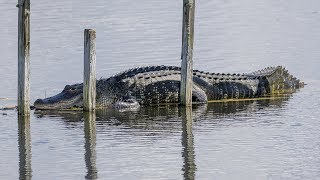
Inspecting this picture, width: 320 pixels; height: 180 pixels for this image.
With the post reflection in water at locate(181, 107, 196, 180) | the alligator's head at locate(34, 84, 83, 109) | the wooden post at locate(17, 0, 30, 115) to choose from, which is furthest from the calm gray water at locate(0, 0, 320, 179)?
the wooden post at locate(17, 0, 30, 115)

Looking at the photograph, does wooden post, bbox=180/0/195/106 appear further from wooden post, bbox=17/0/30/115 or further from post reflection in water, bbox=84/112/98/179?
wooden post, bbox=17/0/30/115

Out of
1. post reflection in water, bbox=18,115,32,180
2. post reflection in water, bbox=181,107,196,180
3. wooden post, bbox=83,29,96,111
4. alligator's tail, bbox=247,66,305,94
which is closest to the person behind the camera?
post reflection in water, bbox=181,107,196,180

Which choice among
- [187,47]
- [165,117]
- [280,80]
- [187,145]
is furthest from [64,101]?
[280,80]

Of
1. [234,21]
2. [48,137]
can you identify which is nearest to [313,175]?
[48,137]

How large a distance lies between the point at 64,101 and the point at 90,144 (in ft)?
11.6

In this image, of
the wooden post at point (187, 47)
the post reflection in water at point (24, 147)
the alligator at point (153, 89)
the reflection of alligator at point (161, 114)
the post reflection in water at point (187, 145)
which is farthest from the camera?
the alligator at point (153, 89)

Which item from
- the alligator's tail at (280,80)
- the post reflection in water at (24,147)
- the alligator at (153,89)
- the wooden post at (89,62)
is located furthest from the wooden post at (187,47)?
the post reflection in water at (24,147)

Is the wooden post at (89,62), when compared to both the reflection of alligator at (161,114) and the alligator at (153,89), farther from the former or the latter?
the alligator at (153,89)

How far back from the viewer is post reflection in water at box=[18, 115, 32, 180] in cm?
1620

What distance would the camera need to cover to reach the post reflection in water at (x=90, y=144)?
16.2 m

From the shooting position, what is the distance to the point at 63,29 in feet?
110

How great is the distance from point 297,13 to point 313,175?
70.8ft

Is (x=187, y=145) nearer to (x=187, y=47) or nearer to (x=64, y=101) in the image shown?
(x=187, y=47)

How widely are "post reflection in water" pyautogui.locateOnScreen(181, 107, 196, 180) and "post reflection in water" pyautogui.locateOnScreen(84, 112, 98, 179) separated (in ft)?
4.34
